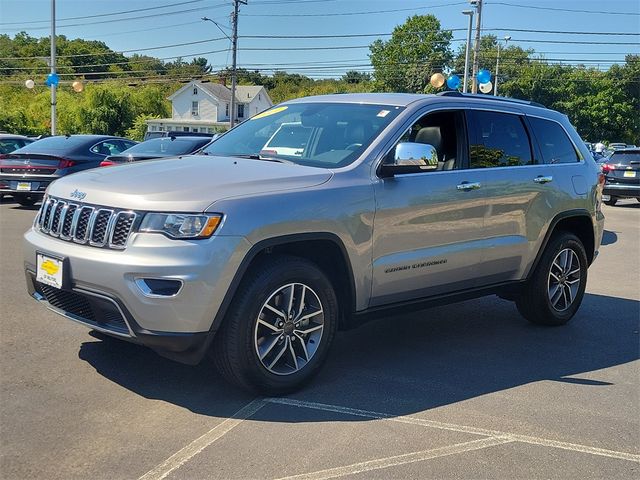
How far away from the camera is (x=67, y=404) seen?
3.96 metres

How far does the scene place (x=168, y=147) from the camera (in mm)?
11625

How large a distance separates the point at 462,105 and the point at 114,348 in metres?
3.30

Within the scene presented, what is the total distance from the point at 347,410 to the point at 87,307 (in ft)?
5.55

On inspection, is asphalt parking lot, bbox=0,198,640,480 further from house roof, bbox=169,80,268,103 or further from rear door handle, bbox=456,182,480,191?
house roof, bbox=169,80,268,103

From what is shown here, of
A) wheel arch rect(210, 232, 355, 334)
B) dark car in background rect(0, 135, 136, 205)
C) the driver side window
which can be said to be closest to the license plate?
wheel arch rect(210, 232, 355, 334)

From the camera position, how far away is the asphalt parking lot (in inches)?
133

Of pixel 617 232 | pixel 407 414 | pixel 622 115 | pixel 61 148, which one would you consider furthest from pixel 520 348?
pixel 622 115

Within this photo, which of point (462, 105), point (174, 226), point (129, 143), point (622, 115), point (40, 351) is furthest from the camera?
point (622, 115)

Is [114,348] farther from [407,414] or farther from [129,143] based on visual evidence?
[129,143]

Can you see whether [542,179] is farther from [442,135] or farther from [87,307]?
[87,307]

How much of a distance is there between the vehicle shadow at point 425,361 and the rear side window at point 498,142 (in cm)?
153

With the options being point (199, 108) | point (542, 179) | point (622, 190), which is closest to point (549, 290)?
point (542, 179)

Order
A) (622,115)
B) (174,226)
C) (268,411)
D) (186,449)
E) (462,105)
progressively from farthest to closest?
(622,115) → (462,105) → (268,411) → (174,226) → (186,449)

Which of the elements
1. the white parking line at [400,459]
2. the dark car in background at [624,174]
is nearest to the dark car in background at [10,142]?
the white parking line at [400,459]
